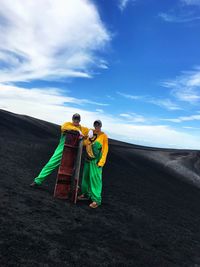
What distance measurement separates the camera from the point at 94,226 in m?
6.08

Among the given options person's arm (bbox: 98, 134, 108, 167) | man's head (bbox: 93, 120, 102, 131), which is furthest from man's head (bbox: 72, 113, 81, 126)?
person's arm (bbox: 98, 134, 108, 167)

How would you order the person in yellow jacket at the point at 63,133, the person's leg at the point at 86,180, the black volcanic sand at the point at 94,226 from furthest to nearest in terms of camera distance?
the person's leg at the point at 86,180 → the person in yellow jacket at the point at 63,133 → the black volcanic sand at the point at 94,226

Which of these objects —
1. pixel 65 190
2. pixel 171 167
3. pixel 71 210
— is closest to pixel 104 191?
pixel 65 190

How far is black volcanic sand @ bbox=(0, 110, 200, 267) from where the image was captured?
4.54 metres

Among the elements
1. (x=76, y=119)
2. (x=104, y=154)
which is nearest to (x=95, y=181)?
(x=104, y=154)

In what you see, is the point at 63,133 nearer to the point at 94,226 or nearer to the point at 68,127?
the point at 68,127

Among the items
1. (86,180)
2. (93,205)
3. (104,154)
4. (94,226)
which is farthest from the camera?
(86,180)

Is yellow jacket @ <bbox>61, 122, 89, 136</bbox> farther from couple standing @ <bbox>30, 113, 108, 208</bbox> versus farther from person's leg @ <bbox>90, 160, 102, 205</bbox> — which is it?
person's leg @ <bbox>90, 160, 102, 205</bbox>

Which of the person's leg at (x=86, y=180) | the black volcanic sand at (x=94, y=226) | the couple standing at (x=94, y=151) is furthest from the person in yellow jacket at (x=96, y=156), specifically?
the black volcanic sand at (x=94, y=226)

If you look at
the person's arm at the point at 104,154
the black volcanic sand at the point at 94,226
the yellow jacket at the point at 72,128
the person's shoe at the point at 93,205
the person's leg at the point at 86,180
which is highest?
the yellow jacket at the point at 72,128

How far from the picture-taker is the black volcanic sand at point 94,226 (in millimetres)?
4539

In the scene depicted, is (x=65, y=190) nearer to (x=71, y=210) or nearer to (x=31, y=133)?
(x=71, y=210)

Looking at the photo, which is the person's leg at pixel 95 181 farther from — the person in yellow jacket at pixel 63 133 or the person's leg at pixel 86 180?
the person in yellow jacket at pixel 63 133

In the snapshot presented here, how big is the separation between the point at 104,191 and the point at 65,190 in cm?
258
